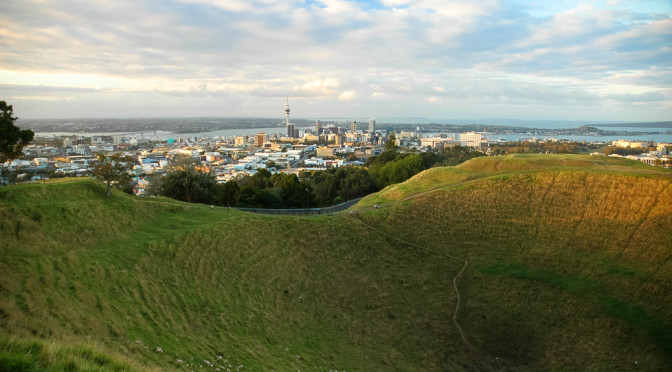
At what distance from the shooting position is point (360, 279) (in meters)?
24.1

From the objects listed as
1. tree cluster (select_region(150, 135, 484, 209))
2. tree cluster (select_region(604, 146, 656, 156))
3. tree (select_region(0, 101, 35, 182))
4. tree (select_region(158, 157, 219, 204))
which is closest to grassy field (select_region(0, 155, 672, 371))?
tree (select_region(0, 101, 35, 182))

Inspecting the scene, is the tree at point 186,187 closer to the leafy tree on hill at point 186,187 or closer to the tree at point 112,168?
the leafy tree on hill at point 186,187

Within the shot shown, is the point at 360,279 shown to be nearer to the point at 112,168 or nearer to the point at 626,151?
the point at 112,168

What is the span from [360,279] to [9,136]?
1939 cm

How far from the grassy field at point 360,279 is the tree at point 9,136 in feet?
6.33

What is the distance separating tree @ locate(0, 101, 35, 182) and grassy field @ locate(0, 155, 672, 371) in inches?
76.0

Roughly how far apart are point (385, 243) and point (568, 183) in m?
15.8

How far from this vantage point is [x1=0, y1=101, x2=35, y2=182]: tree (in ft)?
70.1

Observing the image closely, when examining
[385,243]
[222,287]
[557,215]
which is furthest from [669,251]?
[222,287]

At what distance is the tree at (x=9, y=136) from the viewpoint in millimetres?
21375

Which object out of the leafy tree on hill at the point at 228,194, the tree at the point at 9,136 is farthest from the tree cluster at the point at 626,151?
the tree at the point at 9,136

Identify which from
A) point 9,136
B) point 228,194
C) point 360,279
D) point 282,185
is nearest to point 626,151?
point 282,185

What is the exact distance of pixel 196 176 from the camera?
40.0 meters

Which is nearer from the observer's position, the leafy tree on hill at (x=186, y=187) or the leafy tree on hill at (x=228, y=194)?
the leafy tree on hill at (x=228, y=194)
